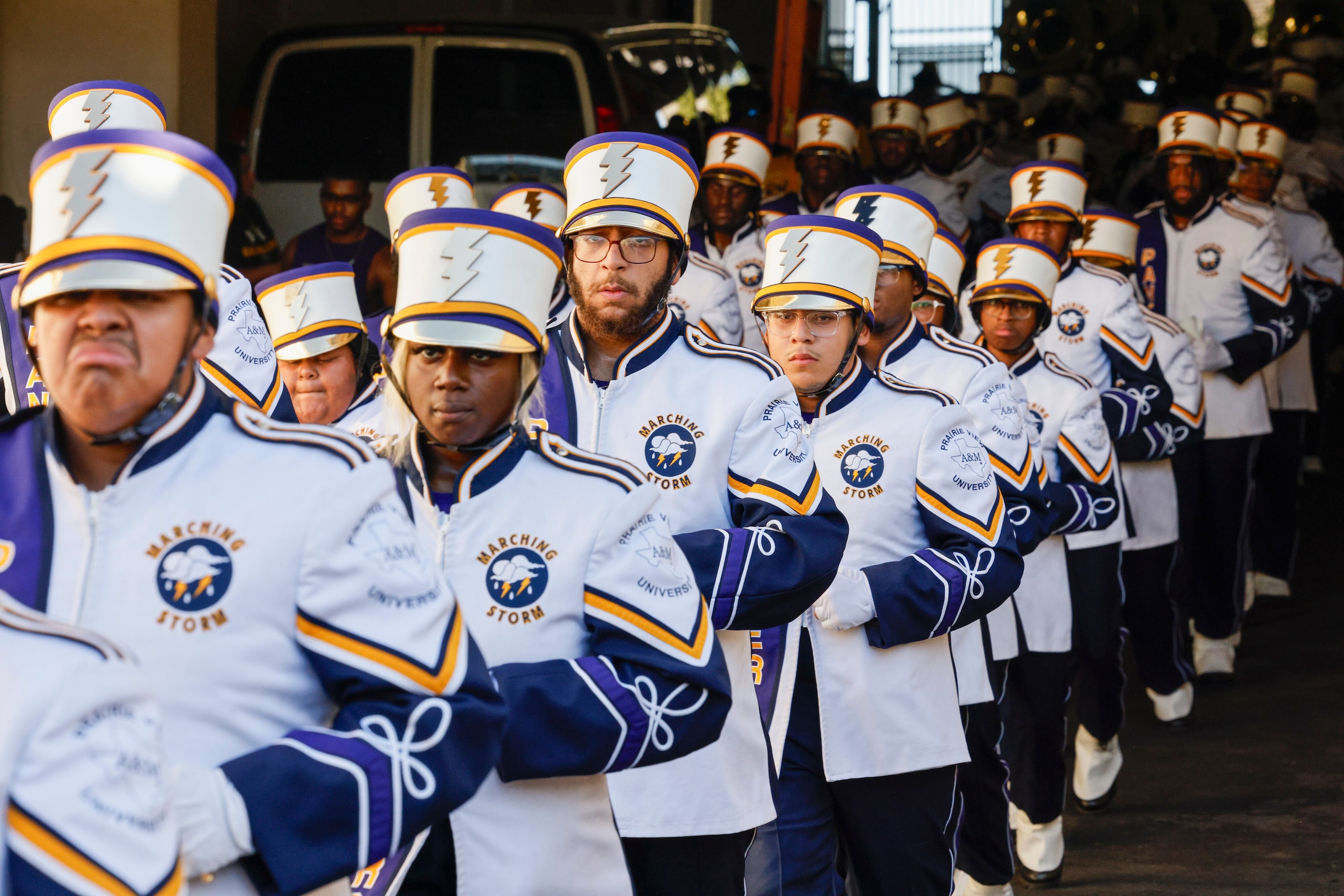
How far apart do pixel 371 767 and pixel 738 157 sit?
21.4 ft

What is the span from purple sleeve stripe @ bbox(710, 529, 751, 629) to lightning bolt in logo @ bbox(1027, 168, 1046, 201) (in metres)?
4.06

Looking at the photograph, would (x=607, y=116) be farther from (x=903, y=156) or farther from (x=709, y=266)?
(x=903, y=156)

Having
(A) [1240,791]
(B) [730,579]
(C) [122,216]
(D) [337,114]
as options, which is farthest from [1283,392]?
(C) [122,216]

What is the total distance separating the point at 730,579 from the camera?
3201mm

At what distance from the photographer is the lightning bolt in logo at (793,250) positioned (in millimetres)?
4051

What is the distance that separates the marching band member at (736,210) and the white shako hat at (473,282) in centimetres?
539

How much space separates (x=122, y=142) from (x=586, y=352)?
154 cm

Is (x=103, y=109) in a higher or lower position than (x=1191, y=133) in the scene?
lower

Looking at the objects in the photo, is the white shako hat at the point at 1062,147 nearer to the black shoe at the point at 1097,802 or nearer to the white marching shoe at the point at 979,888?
the black shoe at the point at 1097,802

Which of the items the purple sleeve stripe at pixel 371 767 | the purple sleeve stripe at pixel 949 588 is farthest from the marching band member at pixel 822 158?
the purple sleeve stripe at pixel 371 767

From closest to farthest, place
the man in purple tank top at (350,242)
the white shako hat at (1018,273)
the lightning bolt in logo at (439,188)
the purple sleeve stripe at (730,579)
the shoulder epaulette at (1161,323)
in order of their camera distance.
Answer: the purple sleeve stripe at (730,579) → the lightning bolt in logo at (439,188) → the white shako hat at (1018,273) → the shoulder epaulette at (1161,323) → the man in purple tank top at (350,242)

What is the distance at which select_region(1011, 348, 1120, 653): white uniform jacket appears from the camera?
5.54m

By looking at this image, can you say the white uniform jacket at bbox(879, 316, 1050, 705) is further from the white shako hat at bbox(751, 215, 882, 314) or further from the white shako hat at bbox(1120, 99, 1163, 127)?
the white shako hat at bbox(1120, 99, 1163, 127)

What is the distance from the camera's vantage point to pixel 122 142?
2.04 m
